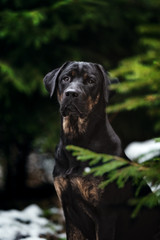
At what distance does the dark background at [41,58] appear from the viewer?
240 inches

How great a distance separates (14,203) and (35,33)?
10.1 ft

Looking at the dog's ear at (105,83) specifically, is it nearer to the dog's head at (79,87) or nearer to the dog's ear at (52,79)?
the dog's head at (79,87)

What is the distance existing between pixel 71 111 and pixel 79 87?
178 mm

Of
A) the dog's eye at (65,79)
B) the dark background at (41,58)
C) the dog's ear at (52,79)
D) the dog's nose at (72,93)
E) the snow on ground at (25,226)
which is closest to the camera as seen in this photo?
the dog's nose at (72,93)

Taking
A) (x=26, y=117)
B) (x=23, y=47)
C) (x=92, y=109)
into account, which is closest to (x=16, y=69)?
(x=23, y=47)

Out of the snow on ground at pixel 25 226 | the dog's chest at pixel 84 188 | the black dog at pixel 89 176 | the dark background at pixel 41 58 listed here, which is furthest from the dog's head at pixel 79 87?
the dark background at pixel 41 58

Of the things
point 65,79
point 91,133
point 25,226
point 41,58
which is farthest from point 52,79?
point 41,58

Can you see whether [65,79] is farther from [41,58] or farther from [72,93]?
[41,58]

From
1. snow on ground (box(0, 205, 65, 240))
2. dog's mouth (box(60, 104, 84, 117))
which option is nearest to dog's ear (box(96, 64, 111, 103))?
dog's mouth (box(60, 104, 84, 117))

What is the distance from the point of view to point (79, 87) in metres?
2.64

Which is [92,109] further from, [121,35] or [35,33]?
[121,35]

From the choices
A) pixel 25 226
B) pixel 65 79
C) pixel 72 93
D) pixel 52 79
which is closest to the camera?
pixel 72 93

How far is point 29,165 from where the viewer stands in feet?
24.3

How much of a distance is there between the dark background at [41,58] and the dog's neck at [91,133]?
2.89 metres
